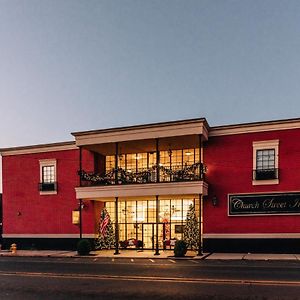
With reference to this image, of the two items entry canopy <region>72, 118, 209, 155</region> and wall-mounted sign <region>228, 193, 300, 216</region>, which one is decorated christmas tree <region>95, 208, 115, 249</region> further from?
wall-mounted sign <region>228, 193, 300, 216</region>

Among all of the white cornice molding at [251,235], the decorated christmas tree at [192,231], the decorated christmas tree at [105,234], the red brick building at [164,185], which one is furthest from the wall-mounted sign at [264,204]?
the decorated christmas tree at [105,234]

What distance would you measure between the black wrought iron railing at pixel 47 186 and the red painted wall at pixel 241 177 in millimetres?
10950

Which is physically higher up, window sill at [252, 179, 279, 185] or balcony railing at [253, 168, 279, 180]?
balcony railing at [253, 168, 279, 180]

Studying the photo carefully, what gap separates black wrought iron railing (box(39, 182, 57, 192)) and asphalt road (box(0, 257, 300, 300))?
1092cm

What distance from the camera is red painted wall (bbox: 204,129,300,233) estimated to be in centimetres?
2181

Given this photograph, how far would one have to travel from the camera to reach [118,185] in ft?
77.9

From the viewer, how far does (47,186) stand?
2777cm

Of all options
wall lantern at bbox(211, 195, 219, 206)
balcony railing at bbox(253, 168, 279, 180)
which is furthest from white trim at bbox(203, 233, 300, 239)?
balcony railing at bbox(253, 168, 279, 180)

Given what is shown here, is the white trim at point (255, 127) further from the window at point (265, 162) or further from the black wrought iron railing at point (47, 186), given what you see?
the black wrought iron railing at point (47, 186)

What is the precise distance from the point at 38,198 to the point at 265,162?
16.1 meters

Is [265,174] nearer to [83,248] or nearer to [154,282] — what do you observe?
[83,248]

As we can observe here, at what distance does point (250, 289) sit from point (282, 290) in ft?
2.83

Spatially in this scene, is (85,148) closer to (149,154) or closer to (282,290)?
(149,154)

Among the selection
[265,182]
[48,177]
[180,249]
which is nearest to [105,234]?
[48,177]
